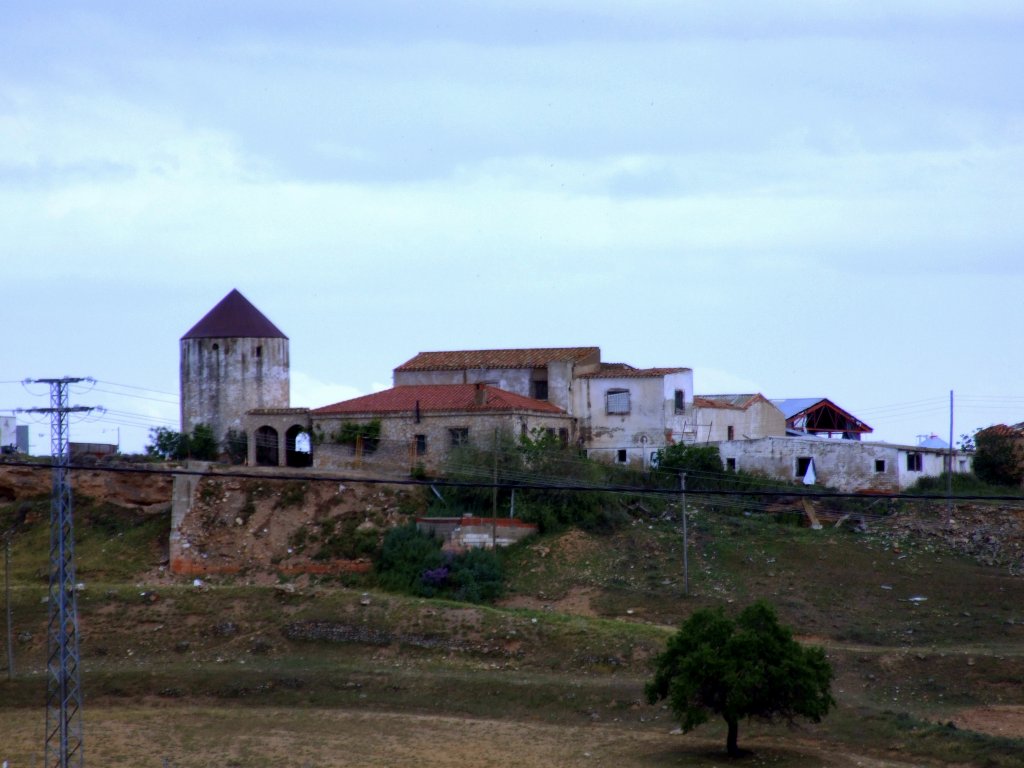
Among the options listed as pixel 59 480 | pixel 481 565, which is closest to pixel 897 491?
pixel 481 565

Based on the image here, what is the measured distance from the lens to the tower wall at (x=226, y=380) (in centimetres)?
5325

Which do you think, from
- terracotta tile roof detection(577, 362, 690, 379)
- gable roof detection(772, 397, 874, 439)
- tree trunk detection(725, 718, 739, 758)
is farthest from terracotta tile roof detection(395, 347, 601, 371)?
tree trunk detection(725, 718, 739, 758)

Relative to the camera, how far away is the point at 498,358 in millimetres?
55406

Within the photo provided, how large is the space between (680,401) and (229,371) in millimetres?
16217

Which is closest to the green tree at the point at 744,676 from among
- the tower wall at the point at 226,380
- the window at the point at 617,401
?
the window at the point at 617,401

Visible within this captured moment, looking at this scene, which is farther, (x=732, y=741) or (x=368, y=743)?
(x=368, y=743)

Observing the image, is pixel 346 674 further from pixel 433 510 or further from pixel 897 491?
pixel 897 491

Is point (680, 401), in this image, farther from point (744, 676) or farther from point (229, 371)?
point (744, 676)

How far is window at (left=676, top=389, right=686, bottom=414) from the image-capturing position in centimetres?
5294

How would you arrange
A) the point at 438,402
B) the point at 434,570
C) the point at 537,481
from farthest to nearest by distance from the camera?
the point at 438,402 → the point at 537,481 → the point at 434,570

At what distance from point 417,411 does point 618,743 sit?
21426 millimetres

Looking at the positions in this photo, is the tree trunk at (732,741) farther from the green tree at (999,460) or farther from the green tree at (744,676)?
the green tree at (999,460)

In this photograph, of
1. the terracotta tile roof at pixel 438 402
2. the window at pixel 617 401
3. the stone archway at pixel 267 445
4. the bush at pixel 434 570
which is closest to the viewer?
the bush at pixel 434 570

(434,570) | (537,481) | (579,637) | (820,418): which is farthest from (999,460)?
(579,637)
